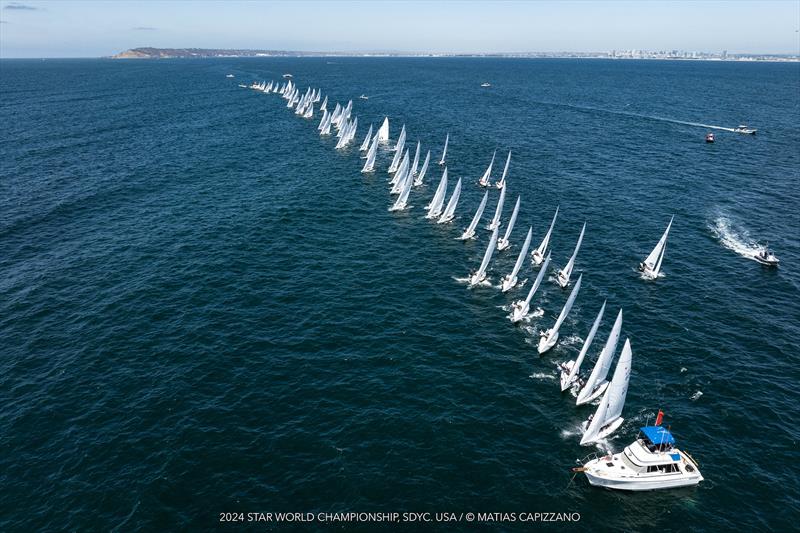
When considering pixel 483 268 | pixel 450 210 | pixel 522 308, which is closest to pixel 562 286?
pixel 522 308

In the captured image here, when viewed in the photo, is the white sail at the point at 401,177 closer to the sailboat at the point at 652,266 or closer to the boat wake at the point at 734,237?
the sailboat at the point at 652,266

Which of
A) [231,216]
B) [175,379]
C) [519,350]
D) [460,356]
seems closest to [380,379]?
[460,356]

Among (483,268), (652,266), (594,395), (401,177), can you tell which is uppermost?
(401,177)

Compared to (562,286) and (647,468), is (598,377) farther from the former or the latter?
(562,286)

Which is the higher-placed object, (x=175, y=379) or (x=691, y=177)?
(x=691, y=177)

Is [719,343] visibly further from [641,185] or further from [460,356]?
[641,185]

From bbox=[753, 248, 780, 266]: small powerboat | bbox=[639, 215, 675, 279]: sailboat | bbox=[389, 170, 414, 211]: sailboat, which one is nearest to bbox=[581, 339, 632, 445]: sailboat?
bbox=[639, 215, 675, 279]: sailboat

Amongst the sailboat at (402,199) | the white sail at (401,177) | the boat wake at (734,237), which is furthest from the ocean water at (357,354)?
the white sail at (401,177)
